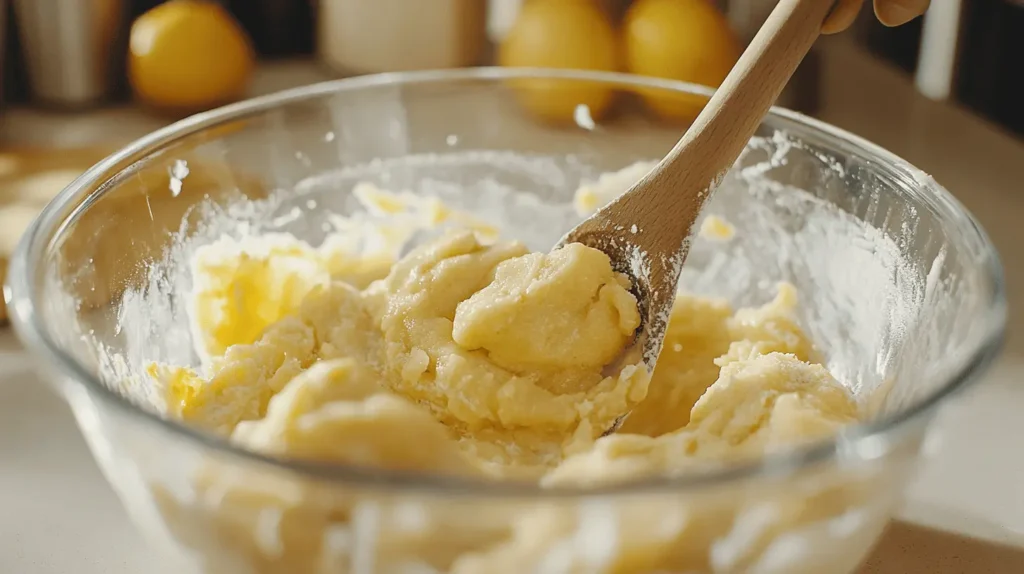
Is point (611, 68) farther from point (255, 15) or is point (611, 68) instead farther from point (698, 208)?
point (255, 15)

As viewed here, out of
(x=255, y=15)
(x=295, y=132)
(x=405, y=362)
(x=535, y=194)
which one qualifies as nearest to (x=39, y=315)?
(x=405, y=362)

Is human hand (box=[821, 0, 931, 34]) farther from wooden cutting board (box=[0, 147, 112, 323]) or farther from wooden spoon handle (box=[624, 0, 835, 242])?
wooden cutting board (box=[0, 147, 112, 323])

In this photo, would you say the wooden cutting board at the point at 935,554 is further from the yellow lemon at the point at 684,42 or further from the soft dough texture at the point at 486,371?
the yellow lemon at the point at 684,42

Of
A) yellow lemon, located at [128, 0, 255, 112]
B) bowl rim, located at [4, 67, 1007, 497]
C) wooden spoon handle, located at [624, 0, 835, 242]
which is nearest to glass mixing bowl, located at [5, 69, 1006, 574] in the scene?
bowl rim, located at [4, 67, 1007, 497]

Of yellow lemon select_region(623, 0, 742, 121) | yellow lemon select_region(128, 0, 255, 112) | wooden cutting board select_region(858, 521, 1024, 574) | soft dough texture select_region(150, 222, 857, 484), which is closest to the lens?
soft dough texture select_region(150, 222, 857, 484)

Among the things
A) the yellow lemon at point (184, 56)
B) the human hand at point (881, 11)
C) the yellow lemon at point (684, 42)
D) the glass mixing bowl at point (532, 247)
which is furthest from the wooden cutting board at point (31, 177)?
the human hand at point (881, 11)

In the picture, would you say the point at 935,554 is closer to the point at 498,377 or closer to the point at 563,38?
the point at 498,377
